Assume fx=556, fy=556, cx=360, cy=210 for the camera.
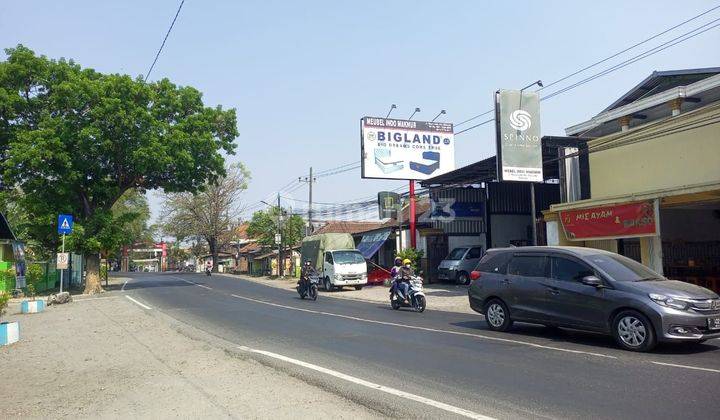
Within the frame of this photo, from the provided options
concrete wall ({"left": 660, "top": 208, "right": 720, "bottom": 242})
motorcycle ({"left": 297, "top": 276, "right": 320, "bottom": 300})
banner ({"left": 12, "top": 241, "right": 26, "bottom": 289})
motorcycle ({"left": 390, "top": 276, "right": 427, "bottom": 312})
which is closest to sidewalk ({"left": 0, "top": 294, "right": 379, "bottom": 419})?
motorcycle ({"left": 390, "top": 276, "right": 427, "bottom": 312})

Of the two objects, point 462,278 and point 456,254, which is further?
point 456,254

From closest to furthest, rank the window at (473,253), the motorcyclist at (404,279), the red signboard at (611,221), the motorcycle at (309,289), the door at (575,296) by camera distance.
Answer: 1. the door at (575,296)
2. the red signboard at (611,221)
3. the motorcyclist at (404,279)
4. the motorcycle at (309,289)
5. the window at (473,253)

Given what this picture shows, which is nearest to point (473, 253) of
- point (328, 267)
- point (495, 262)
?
point (328, 267)

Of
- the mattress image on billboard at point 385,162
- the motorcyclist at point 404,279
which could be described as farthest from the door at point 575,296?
the mattress image on billboard at point 385,162

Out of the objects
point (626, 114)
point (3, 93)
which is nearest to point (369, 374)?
point (626, 114)

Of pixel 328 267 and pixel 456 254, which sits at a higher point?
pixel 456 254

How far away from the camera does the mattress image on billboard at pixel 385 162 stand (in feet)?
104

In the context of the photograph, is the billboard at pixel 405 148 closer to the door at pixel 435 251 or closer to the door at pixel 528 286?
the door at pixel 435 251

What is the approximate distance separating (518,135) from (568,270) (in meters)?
10.8

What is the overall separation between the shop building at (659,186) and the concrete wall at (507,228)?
904cm

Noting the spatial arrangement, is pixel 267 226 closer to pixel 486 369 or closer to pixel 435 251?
pixel 435 251

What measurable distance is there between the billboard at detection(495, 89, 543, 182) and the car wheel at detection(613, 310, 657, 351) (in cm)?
1128

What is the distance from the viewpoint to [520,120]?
2031 centimetres

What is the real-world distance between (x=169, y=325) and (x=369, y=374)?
8.18 metres
